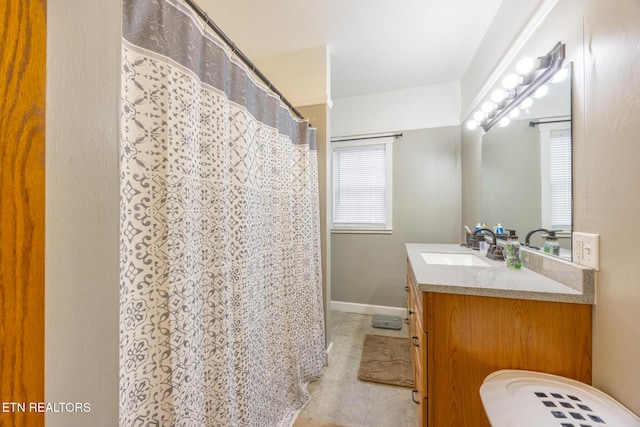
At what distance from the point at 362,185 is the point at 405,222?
679 millimetres

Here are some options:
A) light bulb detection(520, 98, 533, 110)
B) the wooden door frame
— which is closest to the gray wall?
light bulb detection(520, 98, 533, 110)

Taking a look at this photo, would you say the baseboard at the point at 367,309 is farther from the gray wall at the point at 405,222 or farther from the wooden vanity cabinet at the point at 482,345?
the wooden vanity cabinet at the point at 482,345

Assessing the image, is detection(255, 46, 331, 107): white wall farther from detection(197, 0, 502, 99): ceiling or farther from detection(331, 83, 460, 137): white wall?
detection(331, 83, 460, 137): white wall

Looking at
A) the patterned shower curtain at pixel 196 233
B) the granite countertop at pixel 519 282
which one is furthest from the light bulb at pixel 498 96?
the patterned shower curtain at pixel 196 233

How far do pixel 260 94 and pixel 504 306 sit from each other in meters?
1.48

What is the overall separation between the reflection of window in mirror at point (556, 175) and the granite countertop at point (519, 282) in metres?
0.20

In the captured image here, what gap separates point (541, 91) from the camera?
128cm

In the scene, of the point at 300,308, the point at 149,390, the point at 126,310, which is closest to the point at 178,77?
the point at 126,310

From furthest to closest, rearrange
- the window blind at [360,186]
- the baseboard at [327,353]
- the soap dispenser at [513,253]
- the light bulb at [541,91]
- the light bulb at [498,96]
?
the window blind at [360,186] → the baseboard at [327,353] → the light bulb at [498,96] → the soap dispenser at [513,253] → the light bulb at [541,91]

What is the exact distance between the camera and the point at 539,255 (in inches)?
49.4

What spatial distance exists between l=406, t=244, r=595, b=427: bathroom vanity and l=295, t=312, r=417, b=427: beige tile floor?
1.77 feet

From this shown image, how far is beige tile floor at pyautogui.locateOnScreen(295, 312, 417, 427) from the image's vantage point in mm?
1471

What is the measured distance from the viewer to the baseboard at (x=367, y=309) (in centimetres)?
285

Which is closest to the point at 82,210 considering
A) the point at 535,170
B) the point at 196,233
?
the point at 196,233
